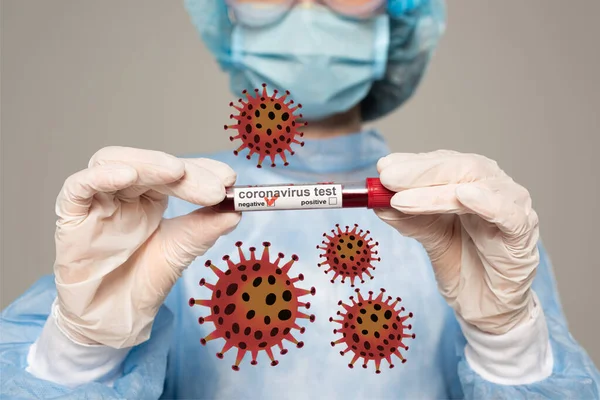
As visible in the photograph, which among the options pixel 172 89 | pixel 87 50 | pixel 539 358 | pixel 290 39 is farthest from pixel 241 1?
A: pixel 539 358

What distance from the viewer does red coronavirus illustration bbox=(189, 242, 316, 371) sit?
1.01 meters

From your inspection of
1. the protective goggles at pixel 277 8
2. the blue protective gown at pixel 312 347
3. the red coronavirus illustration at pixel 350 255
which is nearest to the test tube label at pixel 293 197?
the red coronavirus illustration at pixel 350 255

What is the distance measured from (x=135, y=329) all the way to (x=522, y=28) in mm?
1237

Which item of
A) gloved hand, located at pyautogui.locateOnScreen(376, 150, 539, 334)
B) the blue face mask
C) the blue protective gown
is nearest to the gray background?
the blue face mask

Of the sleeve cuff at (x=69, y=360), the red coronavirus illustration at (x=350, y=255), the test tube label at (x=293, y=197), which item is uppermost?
the test tube label at (x=293, y=197)

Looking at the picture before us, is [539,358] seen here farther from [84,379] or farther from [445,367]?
[84,379]

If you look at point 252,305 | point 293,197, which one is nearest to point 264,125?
point 293,197

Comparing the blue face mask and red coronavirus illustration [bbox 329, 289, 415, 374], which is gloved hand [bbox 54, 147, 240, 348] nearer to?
red coronavirus illustration [bbox 329, 289, 415, 374]

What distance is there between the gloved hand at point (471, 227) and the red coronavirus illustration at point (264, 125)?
0.17 meters

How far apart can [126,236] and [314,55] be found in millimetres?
529

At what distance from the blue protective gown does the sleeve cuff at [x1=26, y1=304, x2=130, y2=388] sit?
0.02 m

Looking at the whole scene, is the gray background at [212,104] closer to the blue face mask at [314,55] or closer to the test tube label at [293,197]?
the blue face mask at [314,55]

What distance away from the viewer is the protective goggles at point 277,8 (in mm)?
1481

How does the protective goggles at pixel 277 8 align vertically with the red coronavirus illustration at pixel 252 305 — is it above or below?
above
